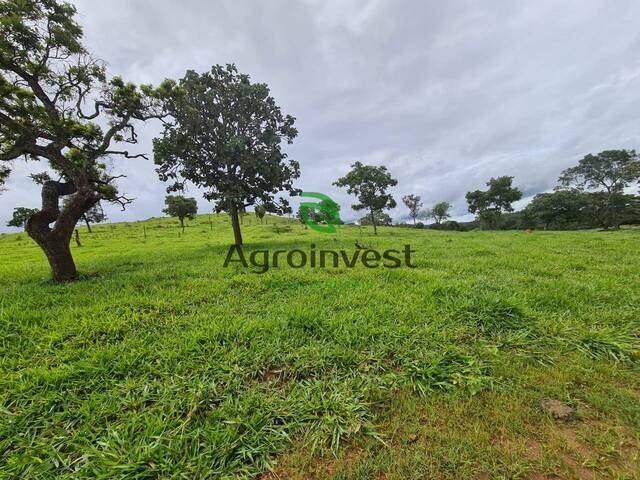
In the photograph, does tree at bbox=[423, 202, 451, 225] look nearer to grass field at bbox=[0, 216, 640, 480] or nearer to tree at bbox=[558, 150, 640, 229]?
tree at bbox=[558, 150, 640, 229]

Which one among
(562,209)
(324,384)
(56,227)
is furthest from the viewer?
(562,209)

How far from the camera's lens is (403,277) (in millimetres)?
6352

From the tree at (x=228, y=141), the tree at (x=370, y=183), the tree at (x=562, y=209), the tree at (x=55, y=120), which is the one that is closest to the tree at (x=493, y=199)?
the tree at (x=562, y=209)

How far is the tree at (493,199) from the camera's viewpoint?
41719 mm

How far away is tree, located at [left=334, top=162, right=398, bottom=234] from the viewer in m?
24.8

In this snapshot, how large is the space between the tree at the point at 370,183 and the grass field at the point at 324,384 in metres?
20.7

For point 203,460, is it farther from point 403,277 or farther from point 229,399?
point 403,277

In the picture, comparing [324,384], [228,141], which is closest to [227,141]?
[228,141]

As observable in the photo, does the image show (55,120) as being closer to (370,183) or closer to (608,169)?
(370,183)

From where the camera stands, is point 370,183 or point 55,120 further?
point 370,183

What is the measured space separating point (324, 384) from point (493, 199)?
51.1m

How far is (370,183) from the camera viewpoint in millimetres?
25156

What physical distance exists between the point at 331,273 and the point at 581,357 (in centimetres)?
516

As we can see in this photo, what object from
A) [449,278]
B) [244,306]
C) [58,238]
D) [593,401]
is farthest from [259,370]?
[58,238]
